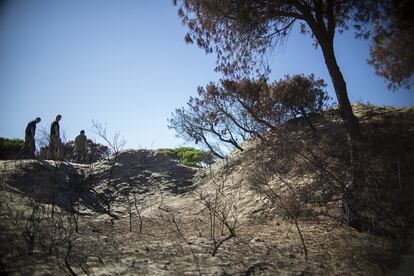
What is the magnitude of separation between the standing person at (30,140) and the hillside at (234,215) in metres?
0.80

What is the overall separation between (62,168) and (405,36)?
11314 millimetres

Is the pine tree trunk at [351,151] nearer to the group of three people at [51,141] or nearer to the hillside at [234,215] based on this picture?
the hillside at [234,215]

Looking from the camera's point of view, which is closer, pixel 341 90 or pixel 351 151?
pixel 351 151

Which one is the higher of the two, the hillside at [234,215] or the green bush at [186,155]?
the green bush at [186,155]

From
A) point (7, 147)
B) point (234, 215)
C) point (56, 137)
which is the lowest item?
point (234, 215)

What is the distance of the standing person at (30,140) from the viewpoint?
393 inches

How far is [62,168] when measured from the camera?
421 inches

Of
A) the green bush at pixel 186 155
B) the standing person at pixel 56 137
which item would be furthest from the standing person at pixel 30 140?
the green bush at pixel 186 155

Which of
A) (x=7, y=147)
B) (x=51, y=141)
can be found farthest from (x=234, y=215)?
(x=7, y=147)

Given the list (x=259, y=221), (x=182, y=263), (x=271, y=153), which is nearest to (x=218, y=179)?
(x=271, y=153)

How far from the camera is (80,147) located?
12.8m

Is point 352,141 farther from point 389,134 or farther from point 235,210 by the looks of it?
point 235,210

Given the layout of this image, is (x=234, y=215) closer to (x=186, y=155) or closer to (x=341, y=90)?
(x=341, y=90)

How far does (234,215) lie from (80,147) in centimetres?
812
